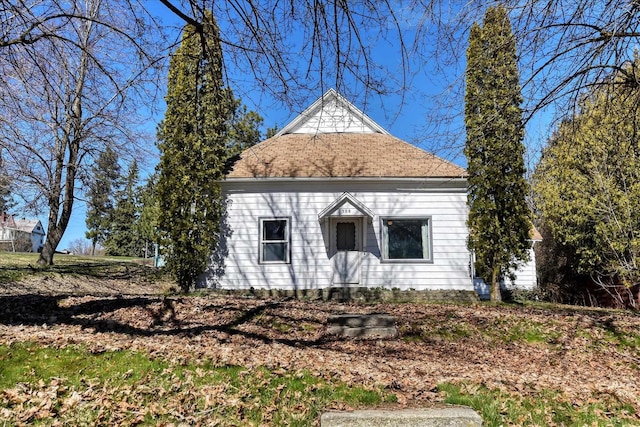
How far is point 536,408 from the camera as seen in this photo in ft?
15.0

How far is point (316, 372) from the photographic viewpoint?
5270mm

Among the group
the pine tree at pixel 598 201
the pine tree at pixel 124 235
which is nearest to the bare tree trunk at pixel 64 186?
the pine tree at pixel 598 201

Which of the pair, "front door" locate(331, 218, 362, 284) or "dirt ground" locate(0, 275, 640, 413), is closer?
"dirt ground" locate(0, 275, 640, 413)

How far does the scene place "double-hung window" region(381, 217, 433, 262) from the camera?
12695 mm

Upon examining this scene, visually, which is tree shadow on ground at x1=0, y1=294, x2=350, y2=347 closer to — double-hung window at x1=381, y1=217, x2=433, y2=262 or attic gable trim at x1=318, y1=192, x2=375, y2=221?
attic gable trim at x1=318, y1=192, x2=375, y2=221

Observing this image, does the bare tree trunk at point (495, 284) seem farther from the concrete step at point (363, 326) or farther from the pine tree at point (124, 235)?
the pine tree at point (124, 235)

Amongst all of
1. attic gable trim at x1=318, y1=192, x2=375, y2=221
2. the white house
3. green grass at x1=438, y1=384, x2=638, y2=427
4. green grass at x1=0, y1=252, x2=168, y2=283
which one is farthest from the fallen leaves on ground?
green grass at x1=0, y1=252, x2=168, y2=283

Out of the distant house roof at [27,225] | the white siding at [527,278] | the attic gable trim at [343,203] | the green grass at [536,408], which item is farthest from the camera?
the distant house roof at [27,225]

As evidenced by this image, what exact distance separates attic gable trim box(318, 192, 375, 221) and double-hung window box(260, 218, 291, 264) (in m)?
1.30

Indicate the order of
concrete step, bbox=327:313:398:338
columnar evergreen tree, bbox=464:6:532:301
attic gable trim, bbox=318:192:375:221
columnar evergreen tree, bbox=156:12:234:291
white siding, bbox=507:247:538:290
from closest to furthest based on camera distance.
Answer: concrete step, bbox=327:313:398:338, columnar evergreen tree, bbox=464:6:532:301, attic gable trim, bbox=318:192:375:221, columnar evergreen tree, bbox=156:12:234:291, white siding, bbox=507:247:538:290

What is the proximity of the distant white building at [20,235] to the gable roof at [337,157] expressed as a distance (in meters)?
37.4

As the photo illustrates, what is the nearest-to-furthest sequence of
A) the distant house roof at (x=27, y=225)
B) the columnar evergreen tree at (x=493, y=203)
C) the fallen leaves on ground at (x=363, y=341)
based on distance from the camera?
the fallen leaves on ground at (x=363, y=341) < the columnar evergreen tree at (x=493, y=203) < the distant house roof at (x=27, y=225)

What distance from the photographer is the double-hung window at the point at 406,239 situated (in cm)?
1270

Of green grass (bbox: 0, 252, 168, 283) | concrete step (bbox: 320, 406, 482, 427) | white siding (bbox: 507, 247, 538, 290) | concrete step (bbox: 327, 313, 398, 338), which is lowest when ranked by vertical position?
concrete step (bbox: 320, 406, 482, 427)
